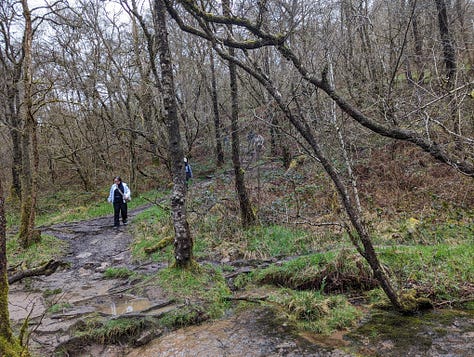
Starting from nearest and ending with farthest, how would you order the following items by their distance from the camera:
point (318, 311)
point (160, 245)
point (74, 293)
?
point (318, 311) < point (74, 293) < point (160, 245)

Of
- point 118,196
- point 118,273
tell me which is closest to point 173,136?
point 118,273

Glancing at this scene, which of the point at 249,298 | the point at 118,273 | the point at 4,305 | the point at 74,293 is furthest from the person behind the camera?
the point at 118,273

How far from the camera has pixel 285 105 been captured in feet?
16.3

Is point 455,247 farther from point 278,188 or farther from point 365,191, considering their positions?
point 278,188

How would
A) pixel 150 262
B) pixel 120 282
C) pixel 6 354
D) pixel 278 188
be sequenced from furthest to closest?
pixel 278 188
pixel 150 262
pixel 120 282
pixel 6 354

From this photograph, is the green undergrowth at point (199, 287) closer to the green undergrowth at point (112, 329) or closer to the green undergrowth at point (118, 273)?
the green undergrowth at point (112, 329)

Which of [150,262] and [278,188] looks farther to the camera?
[278,188]

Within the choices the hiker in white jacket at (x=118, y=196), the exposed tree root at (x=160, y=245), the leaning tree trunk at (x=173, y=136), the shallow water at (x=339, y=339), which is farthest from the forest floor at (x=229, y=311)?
the hiker in white jacket at (x=118, y=196)

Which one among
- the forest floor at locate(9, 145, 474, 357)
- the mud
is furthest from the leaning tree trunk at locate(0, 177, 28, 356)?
the mud

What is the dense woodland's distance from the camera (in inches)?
217

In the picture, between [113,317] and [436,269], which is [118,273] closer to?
[113,317]

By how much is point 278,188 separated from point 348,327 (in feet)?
31.1

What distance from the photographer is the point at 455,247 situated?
21.8 feet

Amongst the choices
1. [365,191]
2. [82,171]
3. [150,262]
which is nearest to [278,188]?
[365,191]
